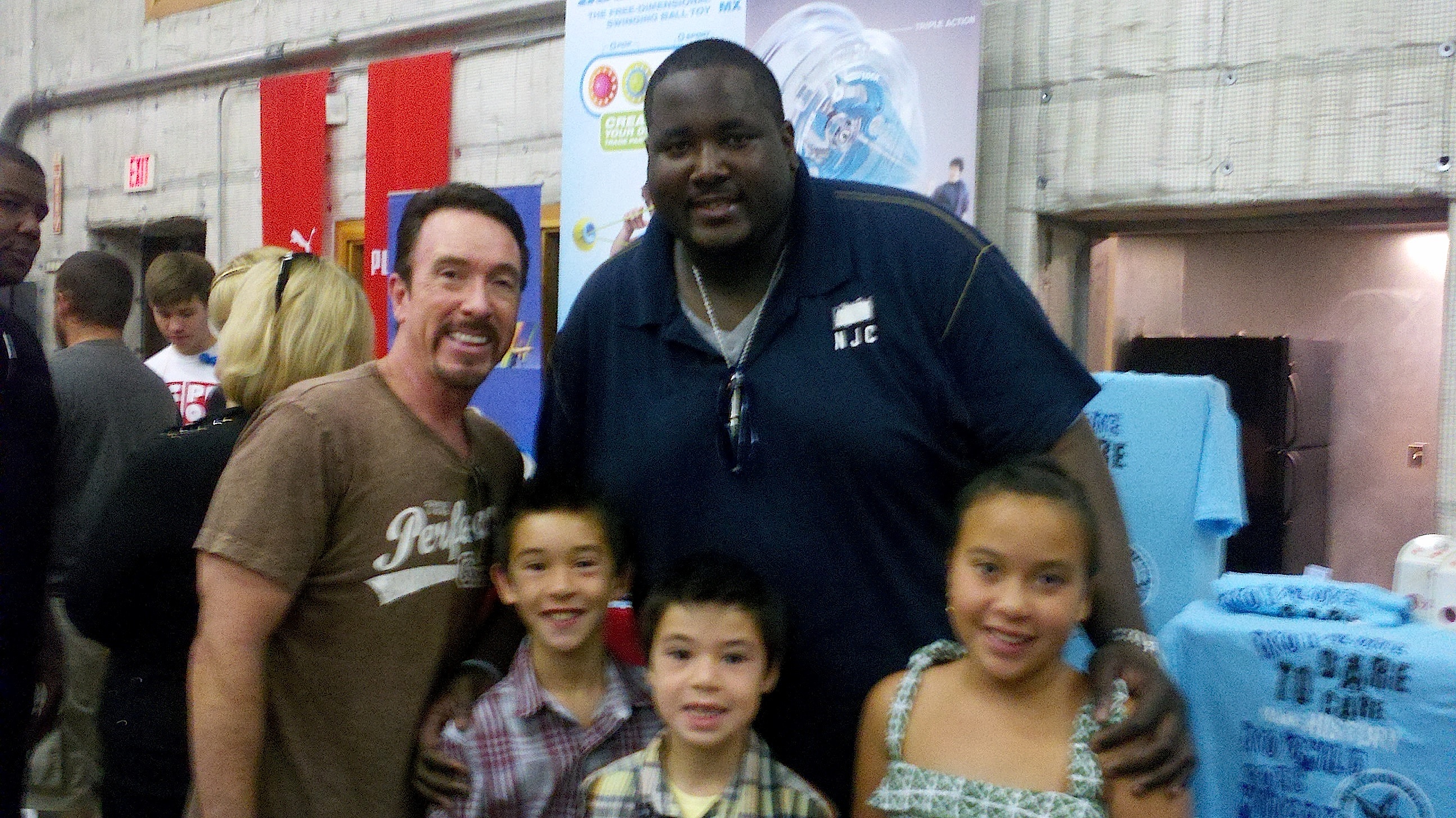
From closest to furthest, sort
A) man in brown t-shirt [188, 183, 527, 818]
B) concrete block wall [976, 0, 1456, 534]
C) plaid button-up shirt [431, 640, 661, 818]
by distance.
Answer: man in brown t-shirt [188, 183, 527, 818] → plaid button-up shirt [431, 640, 661, 818] → concrete block wall [976, 0, 1456, 534]

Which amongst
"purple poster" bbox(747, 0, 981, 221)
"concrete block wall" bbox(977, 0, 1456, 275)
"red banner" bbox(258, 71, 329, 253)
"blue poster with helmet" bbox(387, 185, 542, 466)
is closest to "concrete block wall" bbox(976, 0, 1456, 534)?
→ "concrete block wall" bbox(977, 0, 1456, 275)

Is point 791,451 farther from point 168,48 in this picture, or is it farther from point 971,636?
point 168,48

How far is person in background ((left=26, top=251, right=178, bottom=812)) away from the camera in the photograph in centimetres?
372

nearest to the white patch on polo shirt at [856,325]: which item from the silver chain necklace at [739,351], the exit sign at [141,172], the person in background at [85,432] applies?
the silver chain necklace at [739,351]

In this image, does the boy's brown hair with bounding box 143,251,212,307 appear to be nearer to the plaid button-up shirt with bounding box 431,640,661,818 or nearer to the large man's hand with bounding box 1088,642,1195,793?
the plaid button-up shirt with bounding box 431,640,661,818

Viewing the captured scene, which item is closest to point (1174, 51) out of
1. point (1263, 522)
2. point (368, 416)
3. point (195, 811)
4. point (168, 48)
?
point (1263, 522)

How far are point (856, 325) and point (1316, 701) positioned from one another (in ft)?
5.37

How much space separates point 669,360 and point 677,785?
66 centimetres

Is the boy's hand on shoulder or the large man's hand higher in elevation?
the large man's hand

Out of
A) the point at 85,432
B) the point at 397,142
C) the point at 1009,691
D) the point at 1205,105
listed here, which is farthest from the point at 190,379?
the point at 1205,105

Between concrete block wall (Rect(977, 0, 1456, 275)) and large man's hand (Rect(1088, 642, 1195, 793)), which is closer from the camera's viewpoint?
large man's hand (Rect(1088, 642, 1195, 793))

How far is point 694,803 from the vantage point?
180 centimetres

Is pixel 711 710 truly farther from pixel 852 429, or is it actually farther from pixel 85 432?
pixel 85 432

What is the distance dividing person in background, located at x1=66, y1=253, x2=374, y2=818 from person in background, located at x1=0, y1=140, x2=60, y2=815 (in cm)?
24
